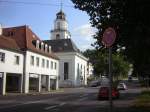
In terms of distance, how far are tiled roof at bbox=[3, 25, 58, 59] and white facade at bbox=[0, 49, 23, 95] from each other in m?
3.10

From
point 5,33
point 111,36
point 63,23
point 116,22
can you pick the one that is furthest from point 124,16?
point 63,23

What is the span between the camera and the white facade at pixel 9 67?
4516 centimetres

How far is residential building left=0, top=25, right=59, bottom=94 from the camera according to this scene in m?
46.9

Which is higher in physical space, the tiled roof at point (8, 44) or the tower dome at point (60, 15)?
the tower dome at point (60, 15)

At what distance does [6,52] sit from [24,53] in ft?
20.1

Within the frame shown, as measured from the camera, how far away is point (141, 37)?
44.3 ft

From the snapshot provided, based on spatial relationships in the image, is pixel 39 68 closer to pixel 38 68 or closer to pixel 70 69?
pixel 38 68

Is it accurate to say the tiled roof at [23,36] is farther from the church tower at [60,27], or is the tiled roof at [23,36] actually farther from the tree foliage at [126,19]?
the church tower at [60,27]

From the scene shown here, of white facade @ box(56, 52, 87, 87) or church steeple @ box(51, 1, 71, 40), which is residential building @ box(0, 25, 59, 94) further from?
church steeple @ box(51, 1, 71, 40)

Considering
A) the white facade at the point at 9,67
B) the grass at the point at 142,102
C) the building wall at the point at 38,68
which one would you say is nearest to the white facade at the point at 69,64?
→ the building wall at the point at 38,68

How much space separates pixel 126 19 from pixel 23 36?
4400 cm

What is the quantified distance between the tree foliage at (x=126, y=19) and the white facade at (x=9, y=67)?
3015 centimetres

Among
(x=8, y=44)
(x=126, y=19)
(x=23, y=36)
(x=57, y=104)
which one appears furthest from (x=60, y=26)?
(x=126, y=19)

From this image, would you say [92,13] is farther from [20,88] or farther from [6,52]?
[20,88]
